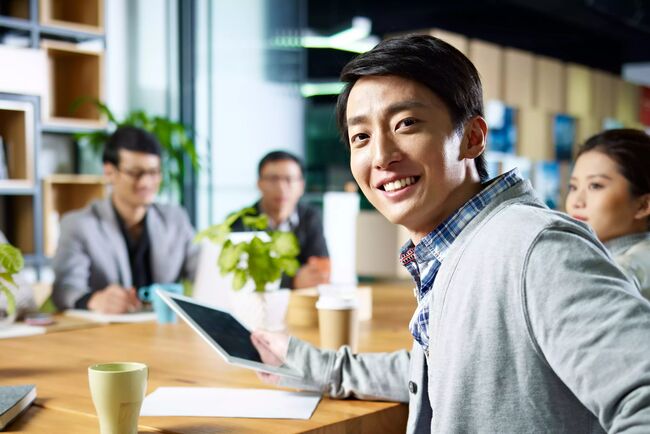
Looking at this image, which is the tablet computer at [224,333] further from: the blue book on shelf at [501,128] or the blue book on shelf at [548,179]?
the blue book on shelf at [548,179]

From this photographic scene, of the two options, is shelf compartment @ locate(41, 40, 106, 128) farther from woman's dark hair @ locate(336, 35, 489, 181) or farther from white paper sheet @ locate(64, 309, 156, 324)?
woman's dark hair @ locate(336, 35, 489, 181)

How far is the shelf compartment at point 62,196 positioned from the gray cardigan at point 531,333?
403cm

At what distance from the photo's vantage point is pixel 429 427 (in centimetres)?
133

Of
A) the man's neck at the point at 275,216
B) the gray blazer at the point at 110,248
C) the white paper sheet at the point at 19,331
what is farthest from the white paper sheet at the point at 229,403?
the man's neck at the point at 275,216

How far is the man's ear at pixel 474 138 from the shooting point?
1314 mm

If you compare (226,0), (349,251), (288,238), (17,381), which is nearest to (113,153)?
(349,251)

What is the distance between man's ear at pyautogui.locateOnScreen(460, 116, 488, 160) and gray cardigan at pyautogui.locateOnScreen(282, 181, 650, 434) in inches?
4.0

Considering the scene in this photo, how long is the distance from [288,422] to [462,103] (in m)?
0.57

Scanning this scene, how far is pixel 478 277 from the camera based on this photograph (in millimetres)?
1139

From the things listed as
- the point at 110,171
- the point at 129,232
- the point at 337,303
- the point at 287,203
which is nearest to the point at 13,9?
the point at 110,171

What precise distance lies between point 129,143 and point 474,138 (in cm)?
256

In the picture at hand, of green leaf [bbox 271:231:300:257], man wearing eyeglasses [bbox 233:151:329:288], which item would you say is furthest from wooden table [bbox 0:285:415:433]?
man wearing eyeglasses [bbox 233:151:329:288]

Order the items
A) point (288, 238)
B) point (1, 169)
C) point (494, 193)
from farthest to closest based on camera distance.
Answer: point (1, 169) < point (288, 238) < point (494, 193)

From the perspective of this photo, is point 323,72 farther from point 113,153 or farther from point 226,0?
point 113,153
